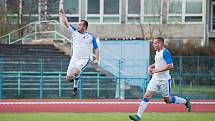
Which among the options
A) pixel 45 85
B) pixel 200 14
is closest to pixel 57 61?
pixel 45 85

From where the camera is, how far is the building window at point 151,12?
47.9m

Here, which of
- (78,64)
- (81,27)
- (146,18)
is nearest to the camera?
(81,27)

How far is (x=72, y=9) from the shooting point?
49.5 metres

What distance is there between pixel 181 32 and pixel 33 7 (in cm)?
1220

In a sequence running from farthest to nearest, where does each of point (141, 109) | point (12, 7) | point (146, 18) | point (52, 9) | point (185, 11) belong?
point (185, 11)
point (146, 18)
point (52, 9)
point (12, 7)
point (141, 109)

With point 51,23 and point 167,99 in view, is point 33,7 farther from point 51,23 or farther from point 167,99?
point 167,99

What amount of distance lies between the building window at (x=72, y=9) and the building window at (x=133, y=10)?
13.5 ft

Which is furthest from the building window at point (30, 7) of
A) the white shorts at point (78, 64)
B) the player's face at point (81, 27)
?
the player's face at point (81, 27)

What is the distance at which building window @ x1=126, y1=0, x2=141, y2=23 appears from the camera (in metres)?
49.3

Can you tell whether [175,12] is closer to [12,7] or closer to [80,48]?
[12,7]

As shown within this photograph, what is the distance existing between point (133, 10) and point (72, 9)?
4907 millimetres

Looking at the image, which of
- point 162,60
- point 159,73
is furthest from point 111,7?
point 162,60

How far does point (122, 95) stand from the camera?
31156mm

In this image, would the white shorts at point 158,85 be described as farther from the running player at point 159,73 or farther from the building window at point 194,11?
the building window at point 194,11
